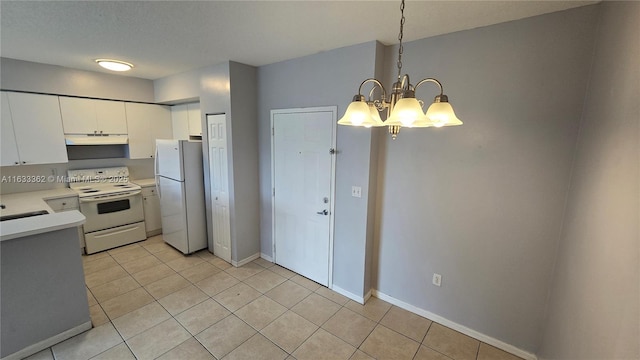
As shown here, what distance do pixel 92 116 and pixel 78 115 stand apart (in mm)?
152

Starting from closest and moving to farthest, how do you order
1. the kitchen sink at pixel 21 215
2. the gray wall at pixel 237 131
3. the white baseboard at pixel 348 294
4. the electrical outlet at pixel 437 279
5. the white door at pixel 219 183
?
the electrical outlet at pixel 437 279
the kitchen sink at pixel 21 215
the white baseboard at pixel 348 294
the gray wall at pixel 237 131
the white door at pixel 219 183

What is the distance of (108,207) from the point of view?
3748 millimetres

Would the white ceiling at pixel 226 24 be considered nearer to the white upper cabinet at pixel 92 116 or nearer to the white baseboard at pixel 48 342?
the white upper cabinet at pixel 92 116

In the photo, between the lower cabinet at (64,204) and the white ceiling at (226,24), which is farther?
the lower cabinet at (64,204)

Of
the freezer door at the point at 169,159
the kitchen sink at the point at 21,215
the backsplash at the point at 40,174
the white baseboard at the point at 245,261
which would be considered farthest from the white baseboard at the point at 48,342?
the backsplash at the point at 40,174

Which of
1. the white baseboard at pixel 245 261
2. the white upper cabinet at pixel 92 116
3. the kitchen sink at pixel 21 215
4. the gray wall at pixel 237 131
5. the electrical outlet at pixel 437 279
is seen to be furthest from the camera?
the white upper cabinet at pixel 92 116

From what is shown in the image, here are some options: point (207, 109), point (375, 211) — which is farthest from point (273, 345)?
point (207, 109)

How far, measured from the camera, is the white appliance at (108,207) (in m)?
3.61

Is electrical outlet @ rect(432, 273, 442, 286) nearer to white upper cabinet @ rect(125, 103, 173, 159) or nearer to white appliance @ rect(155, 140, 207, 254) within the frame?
white appliance @ rect(155, 140, 207, 254)

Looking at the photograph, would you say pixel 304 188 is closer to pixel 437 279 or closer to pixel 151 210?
pixel 437 279

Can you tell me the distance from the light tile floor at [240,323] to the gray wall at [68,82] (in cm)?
238

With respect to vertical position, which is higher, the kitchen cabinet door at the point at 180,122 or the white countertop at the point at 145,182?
the kitchen cabinet door at the point at 180,122

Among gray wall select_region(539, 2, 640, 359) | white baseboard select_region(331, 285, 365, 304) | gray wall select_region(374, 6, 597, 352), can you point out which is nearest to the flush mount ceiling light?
gray wall select_region(374, 6, 597, 352)

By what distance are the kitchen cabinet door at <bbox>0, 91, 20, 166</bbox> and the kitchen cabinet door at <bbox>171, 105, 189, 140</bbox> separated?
6.02 feet
